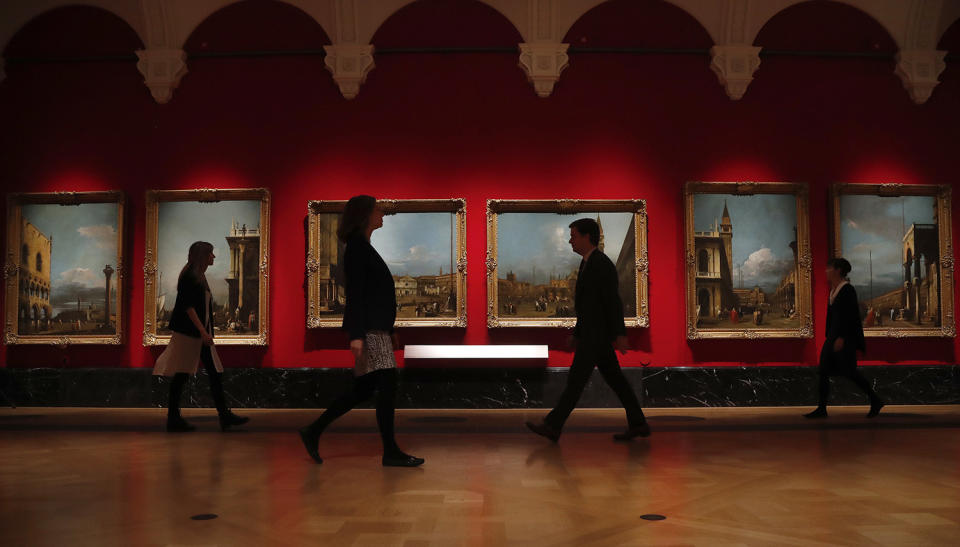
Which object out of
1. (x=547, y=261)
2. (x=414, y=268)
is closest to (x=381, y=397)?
(x=414, y=268)

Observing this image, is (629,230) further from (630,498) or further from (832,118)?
(630,498)

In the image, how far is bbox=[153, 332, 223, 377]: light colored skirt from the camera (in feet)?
21.6

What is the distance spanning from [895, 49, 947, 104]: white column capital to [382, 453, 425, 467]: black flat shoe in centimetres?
730

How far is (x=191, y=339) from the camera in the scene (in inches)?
263

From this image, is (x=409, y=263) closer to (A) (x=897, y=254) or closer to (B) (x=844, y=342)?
(B) (x=844, y=342)

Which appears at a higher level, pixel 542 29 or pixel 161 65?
pixel 542 29

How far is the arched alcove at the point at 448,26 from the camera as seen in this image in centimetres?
880

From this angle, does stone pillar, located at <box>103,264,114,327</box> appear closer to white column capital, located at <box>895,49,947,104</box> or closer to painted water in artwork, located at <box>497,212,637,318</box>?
painted water in artwork, located at <box>497,212,637,318</box>

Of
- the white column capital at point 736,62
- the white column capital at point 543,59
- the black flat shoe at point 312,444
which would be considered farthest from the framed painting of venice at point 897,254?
the black flat shoe at point 312,444

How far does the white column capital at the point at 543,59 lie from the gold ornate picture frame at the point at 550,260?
1.39 meters

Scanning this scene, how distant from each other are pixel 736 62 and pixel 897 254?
9.06 feet

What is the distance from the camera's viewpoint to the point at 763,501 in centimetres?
382

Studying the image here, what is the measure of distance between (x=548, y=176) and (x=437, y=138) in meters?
1.29

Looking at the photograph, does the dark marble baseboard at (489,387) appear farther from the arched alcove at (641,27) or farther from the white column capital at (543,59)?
the arched alcove at (641,27)
